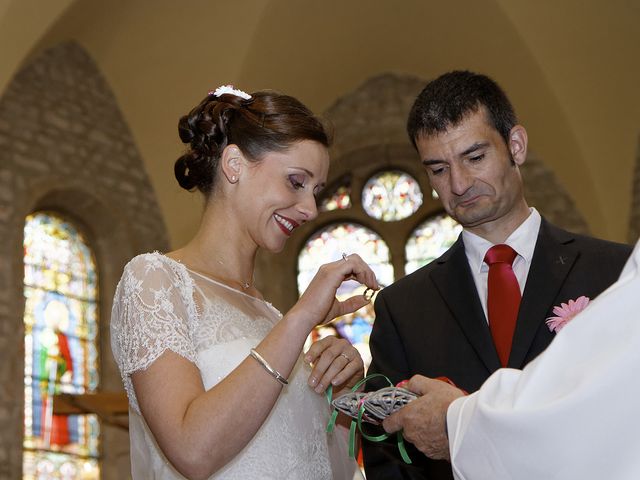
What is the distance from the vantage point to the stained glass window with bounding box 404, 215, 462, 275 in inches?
401

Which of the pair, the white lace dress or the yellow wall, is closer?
the white lace dress

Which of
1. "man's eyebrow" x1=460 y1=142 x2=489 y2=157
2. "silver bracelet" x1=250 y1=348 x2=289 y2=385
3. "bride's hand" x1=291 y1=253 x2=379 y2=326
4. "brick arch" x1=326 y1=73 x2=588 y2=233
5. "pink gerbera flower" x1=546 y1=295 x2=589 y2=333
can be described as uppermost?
"brick arch" x1=326 y1=73 x2=588 y2=233

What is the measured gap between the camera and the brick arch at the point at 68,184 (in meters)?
8.07

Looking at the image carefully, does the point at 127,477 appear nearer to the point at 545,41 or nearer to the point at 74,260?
the point at 74,260

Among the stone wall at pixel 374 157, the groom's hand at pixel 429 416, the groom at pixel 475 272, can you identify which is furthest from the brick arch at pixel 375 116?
the groom's hand at pixel 429 416

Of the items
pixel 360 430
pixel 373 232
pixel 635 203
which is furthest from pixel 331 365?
pixel 373 232

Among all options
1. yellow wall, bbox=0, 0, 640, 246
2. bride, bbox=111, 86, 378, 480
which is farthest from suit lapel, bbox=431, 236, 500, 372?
yellow wall, bbox=0, 0, 640, 246

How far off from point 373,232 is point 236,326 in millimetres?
7235

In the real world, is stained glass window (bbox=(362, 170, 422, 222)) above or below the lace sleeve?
above

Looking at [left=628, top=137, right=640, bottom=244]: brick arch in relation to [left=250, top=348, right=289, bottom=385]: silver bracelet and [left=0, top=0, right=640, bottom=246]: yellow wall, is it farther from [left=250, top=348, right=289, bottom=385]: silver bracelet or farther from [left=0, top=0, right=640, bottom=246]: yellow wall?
[left=250, top=348, right=289, bottom=385]: silver bracelet

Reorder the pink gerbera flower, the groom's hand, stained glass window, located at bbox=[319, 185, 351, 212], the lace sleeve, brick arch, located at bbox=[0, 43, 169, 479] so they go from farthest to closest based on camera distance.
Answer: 1. stained glass window, located at bbox=[319, 185, 351, 212]
2. brick arch, located at bbox=[0, 43, 169, 479]
3. the pink gerbera flower
4. the lace sleeve
5. the groom's hand

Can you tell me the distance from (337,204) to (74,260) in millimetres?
2664

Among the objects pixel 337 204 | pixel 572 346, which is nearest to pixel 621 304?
pixel 572 346

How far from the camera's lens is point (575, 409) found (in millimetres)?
2076
